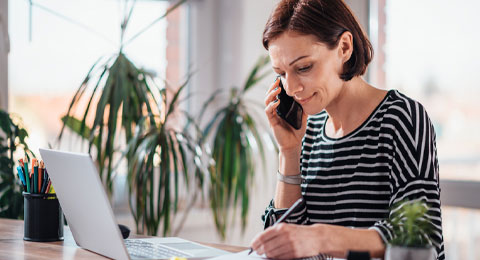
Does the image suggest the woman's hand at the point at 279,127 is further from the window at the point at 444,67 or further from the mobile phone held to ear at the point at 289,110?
the window at the point at 444,67

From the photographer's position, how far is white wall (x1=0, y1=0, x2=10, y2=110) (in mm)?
2840

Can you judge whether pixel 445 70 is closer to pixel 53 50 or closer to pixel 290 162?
pixel 290 162

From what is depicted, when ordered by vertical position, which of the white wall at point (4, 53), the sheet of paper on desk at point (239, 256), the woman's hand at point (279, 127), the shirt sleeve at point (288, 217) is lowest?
the sheet of paper on desk at point (239, 256)

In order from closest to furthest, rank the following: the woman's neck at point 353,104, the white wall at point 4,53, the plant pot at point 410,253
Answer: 1. the plant pot at point 410,253
2. the woman's neck at point 353,104
3. the white wall at point 4,53

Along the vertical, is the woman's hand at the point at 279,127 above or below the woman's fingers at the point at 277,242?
above

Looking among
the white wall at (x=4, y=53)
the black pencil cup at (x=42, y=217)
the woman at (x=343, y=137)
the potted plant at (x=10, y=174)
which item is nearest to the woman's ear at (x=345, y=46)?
the woman at (x=343, y=137)

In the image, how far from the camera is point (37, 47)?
307 cm

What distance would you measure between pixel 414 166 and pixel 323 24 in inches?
16.1

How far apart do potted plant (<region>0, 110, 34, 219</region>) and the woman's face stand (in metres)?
1.17

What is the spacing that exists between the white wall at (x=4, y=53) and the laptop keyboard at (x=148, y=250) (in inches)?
64.5

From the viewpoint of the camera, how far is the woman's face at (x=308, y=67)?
4.87 feet

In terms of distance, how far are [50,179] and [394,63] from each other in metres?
2.24

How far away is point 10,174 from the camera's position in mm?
2324

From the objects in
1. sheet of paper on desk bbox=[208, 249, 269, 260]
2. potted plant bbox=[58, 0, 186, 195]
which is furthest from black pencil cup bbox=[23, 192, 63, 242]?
potted plant bbox=[58, 0, 186, 195]
